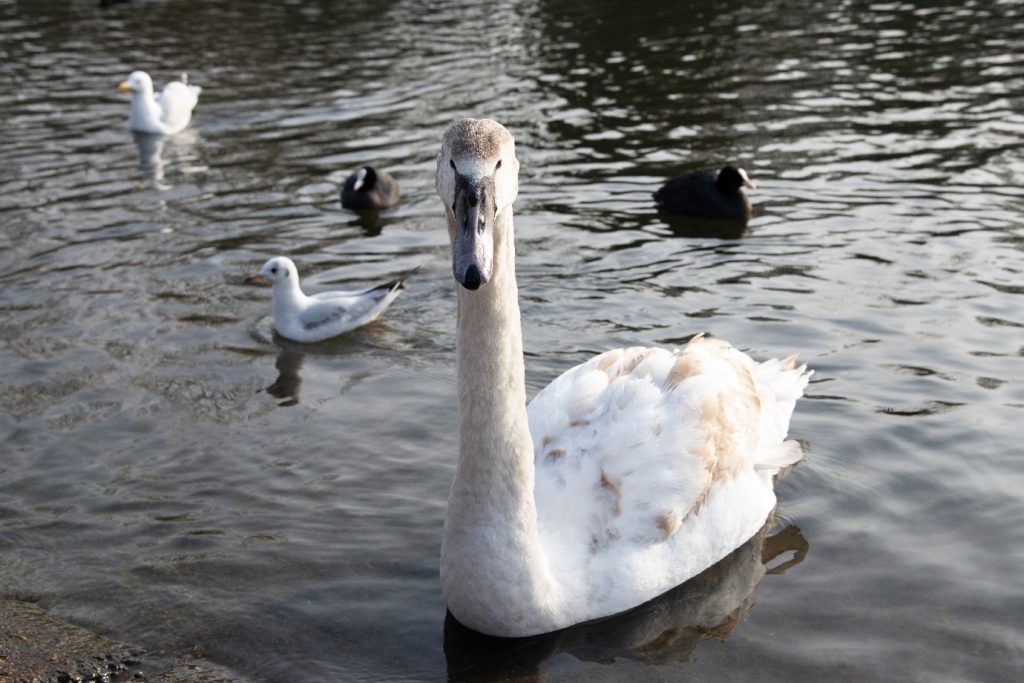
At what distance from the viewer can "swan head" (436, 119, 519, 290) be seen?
4.88 metres

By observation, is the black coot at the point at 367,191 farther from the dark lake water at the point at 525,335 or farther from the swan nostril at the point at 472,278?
the swan nostril at the point at 472,278

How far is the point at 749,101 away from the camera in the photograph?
19.0 m

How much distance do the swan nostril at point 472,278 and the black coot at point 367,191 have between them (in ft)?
32.8

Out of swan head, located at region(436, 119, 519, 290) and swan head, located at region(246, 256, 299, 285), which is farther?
swan head, located at region(246, 256, 299, 285)

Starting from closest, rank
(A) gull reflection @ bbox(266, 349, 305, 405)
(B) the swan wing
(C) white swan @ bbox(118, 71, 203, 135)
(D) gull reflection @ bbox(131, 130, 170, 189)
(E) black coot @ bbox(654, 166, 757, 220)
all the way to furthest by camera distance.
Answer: (B) the swan wing → (A) gull reflection @ bbox(266, 349, 305, 405) → (E) black coot @ bbox(654, 166, 757, 220) → (D) gull reflection @ bbox(131, 130, 170, 189) → (C) white swan @ bbox(118, 71, 203, 135)

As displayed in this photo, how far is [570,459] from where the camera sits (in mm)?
6520

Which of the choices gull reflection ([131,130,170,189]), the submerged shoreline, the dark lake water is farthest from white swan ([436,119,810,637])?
gull reflection ([131,130,170,189])

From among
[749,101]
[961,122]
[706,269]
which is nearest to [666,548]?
[706,269]

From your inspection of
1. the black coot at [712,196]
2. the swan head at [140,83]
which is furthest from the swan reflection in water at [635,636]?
the swan head at [140,83]

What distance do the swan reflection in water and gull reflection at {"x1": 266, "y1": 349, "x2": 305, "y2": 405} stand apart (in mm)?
3918

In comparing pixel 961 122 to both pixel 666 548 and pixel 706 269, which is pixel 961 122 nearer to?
pixel 706 269

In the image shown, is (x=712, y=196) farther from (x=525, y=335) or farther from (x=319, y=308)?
(x=319, y=308)

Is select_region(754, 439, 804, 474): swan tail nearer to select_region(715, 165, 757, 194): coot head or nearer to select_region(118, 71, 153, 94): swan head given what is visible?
select_region(715, 165, 757, 194): coot head

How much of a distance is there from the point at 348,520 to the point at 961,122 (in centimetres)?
1239
